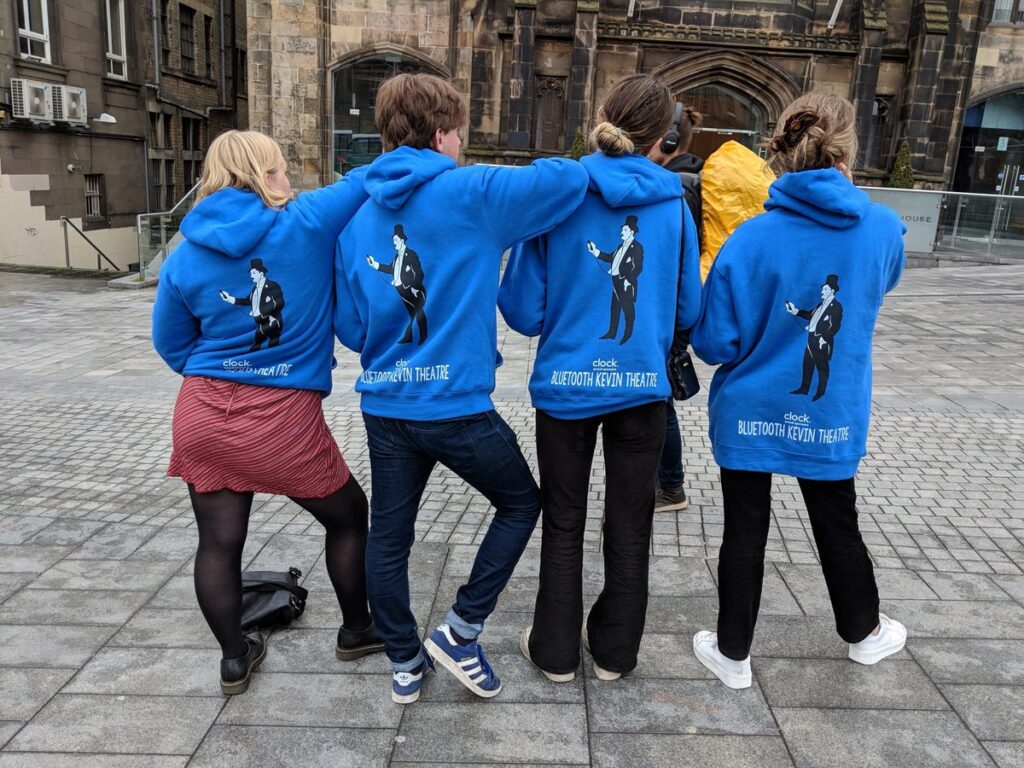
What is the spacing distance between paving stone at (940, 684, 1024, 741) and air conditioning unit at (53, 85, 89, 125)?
22.1m

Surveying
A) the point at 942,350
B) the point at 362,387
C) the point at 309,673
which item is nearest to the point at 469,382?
the point at 362,387

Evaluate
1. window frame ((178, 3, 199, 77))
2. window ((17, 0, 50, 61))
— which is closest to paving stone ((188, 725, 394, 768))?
window ((17, 0, 50, 61))

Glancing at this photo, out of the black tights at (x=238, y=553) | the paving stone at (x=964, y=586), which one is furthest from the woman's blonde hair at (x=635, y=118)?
the paving stone at (x=964, y=586)

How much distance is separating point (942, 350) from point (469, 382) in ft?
26.4

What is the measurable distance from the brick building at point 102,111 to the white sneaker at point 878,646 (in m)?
21.0

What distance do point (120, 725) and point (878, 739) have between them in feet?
7.59

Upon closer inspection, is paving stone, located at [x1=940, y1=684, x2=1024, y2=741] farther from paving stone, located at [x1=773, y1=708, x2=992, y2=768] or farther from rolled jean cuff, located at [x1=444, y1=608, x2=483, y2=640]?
rolled jean cuff, located at [x1=444, y1=608, x2=483, y2=640]

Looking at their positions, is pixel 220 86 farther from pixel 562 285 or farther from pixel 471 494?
pixel 562 285

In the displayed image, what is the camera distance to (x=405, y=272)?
251 centimetres

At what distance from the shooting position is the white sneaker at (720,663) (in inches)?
116

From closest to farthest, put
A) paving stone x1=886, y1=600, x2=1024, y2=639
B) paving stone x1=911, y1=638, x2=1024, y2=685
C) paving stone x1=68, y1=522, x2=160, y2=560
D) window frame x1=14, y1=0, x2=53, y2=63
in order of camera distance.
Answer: paving stone x1=911, y1=638, x2=1024, y2=685 < paving stone x1=886, y1=600, x2=1024, y2=639 < paving stone x1=68, y1=522, x2=160, y2=560 < window frame x1=14, y1=0, x2=53, y2=63

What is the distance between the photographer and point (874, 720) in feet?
9.00

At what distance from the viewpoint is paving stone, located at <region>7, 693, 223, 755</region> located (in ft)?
8.48

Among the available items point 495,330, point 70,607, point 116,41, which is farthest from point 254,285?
point 116,41
